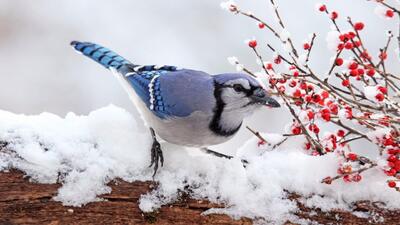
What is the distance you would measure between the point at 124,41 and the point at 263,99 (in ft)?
6.47

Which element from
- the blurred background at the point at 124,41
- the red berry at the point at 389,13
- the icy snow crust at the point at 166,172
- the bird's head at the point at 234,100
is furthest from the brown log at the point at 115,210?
the blurred background at the point at 124,41

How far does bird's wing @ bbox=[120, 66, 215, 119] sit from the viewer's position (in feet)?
8.11

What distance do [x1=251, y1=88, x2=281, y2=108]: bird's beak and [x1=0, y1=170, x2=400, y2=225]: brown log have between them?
35 cm

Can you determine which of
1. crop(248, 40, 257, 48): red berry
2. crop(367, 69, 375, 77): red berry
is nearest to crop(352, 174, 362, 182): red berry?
crop(367, 69, 375, 77): red berry

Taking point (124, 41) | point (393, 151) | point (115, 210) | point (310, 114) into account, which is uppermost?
point (124, 41)

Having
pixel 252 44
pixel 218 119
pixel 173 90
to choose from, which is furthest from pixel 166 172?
pixel 252 44

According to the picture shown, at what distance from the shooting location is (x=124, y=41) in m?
4.18

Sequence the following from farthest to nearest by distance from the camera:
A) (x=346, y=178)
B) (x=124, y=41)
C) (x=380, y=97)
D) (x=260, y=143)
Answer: (x=124, y=41)
(x=260, y=143)
(x=346, y=178)
(x=380, y=97)

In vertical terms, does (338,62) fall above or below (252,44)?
below

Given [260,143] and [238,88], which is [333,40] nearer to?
[238,88]

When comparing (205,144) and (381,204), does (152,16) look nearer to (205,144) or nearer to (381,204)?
(205,144)

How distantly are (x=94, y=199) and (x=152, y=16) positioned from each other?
231 centimetres

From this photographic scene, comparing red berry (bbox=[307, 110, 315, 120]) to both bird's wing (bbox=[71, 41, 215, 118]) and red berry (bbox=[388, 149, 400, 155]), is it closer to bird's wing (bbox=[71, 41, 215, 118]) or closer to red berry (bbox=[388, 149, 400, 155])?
red berry (bbox=[388, 149, 400, 155])

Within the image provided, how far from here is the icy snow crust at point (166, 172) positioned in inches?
84.1
